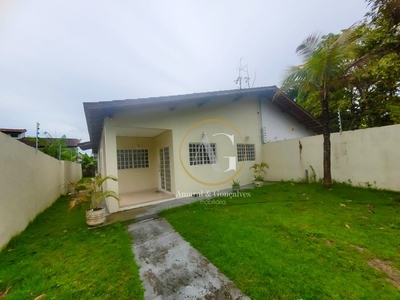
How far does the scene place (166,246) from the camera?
3465 millimetres

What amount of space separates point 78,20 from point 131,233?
24.8 ft

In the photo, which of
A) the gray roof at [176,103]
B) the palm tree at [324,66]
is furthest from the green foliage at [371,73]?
the gray roof at [176,103]

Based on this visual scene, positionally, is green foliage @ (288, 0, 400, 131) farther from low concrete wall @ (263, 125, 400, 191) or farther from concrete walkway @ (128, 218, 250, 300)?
concrete walkway @ (128, 218, 250, 300)

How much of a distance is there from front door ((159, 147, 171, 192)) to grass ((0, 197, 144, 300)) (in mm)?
3627

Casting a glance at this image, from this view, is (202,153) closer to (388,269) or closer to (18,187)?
(18,187)

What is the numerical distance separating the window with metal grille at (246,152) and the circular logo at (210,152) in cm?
36

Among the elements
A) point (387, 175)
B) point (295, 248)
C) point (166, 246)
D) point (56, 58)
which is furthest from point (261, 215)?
point (56, 58)

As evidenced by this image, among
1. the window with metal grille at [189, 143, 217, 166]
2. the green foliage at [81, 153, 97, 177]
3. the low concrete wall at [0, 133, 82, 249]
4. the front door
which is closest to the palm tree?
the window with metal grille at [189, 143, 217, 166]

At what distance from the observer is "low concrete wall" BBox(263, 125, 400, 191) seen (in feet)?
19.0

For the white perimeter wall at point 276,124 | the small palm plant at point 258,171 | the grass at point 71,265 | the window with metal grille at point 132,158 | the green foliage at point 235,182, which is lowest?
the grass at point 71,265

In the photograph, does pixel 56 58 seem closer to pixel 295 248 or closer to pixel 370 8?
pixel 295 248

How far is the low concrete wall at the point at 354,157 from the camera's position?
19.0ft

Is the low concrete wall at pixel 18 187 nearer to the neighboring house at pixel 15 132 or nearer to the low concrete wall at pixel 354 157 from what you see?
the low concrete wall at pixel 354 157

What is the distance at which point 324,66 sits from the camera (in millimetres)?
5684
